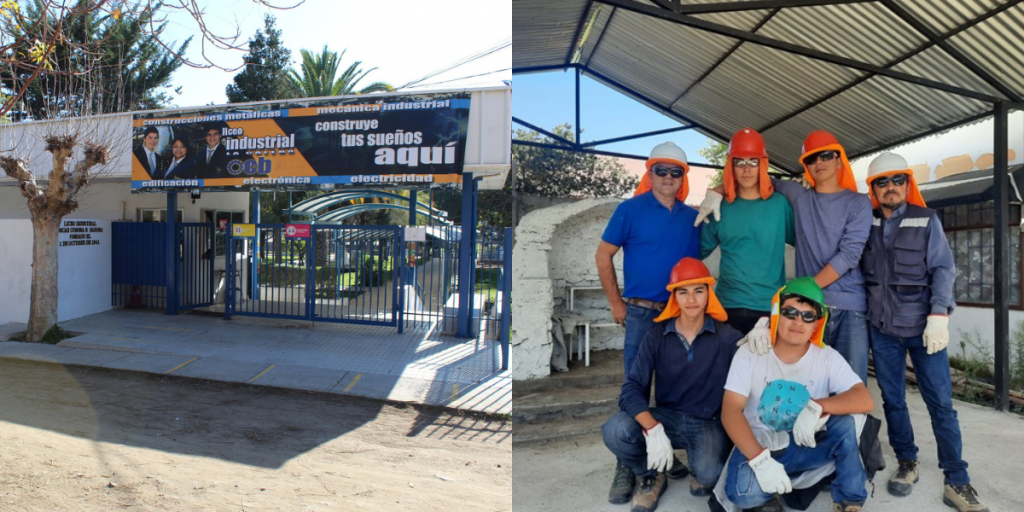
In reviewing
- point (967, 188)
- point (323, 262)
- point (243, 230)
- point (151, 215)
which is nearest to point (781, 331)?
point (967, 188)

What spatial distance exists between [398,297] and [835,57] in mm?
6719

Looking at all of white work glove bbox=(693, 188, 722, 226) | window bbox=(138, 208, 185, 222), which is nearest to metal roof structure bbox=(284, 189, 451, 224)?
window bbox=(138, 208, 185, 222)

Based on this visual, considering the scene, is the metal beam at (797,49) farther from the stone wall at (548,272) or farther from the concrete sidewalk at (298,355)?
the concrete sidewalk at (298,355)

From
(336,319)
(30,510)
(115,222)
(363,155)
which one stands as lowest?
(30,510)

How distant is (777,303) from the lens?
2.26 metres

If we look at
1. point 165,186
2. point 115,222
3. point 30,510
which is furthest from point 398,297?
point 30,510

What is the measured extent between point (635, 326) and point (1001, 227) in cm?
154

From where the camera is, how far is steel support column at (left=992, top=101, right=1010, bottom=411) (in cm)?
268

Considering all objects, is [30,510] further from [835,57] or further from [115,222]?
[115,222]

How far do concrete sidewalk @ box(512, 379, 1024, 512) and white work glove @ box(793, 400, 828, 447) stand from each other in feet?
1.02

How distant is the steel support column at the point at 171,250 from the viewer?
921 centimetres

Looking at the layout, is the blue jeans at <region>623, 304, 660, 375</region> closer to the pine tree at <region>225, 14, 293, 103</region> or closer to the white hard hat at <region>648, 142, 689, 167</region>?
the white hard hat at <region>648, 142, 689, 167</region>

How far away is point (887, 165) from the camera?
234cm

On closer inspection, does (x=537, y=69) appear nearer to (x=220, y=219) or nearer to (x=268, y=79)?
(x=220, y=219)
